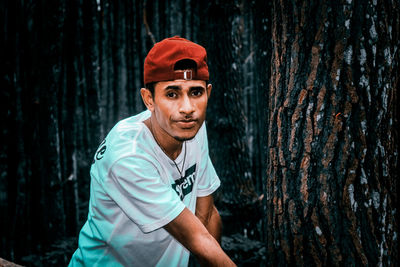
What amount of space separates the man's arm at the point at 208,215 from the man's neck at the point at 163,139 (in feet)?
1.55

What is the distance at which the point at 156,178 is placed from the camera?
1.62 metres

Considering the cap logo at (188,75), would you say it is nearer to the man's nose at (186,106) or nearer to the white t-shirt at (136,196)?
the man's nose at (186,106)

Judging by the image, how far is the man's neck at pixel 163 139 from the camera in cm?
189

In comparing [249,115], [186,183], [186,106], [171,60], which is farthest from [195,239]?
[249,115]

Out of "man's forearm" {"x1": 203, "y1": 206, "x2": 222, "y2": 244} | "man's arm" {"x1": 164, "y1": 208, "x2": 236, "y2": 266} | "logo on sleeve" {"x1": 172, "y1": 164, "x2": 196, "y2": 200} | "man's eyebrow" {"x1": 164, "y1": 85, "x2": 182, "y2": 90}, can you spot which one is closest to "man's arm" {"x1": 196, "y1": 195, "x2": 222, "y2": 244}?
"man's forearm" {"x1": 203, "y1": 206, "x2": 222, "y2": 244}

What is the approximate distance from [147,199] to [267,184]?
26.9 inches

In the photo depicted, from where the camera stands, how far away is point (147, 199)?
1.56 meters

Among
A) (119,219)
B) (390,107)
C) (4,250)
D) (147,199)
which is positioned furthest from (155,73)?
(4,250)

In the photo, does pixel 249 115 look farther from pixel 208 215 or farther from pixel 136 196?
pixel 136 196

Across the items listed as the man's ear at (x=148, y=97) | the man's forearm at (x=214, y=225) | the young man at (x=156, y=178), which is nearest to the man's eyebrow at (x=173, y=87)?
the young man at (x=156, y=178)

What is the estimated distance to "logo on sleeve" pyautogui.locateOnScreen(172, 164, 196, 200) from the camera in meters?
1.98

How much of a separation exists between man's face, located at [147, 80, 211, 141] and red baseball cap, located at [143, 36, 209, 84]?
0.03 metres

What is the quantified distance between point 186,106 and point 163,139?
1.00 ft

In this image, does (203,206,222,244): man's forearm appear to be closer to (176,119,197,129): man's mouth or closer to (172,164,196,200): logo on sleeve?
(172,164,196,200): logo on sleeve
